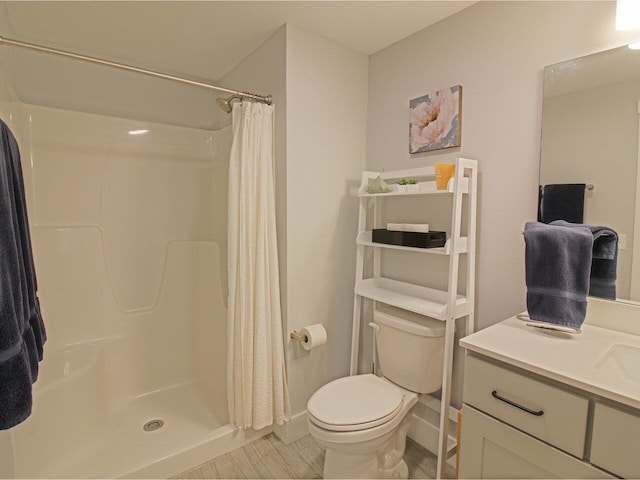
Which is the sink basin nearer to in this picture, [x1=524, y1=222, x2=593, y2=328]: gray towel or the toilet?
[x1=524, y1=222, x2=593, y2=328]: gray towel

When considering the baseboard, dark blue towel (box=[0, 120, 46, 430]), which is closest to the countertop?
the baseboard

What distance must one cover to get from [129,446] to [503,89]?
2.62 m

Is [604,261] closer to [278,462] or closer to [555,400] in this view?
[555,400]

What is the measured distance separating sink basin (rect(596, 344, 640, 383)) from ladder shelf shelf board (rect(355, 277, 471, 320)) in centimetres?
55

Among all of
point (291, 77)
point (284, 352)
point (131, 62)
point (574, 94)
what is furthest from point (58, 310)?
point (574, 94)

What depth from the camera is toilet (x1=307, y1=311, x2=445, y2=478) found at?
1.42m

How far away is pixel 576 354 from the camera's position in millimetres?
1082

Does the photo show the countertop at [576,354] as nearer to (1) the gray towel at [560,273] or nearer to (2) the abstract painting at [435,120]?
(1) the gray towel at [560,273]

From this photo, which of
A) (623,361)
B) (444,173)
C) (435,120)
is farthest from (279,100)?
(623,361)

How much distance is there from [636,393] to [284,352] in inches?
57.8

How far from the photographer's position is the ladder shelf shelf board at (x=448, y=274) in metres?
1.52

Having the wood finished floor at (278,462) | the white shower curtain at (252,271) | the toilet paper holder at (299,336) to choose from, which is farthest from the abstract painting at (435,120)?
the wood finished floor at (278,462)

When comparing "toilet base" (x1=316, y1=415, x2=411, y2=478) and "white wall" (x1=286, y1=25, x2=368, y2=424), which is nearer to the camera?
"toilet base" (x1=316, y1=415, x2=411, y2=478)

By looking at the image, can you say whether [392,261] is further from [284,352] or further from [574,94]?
[574,94]
